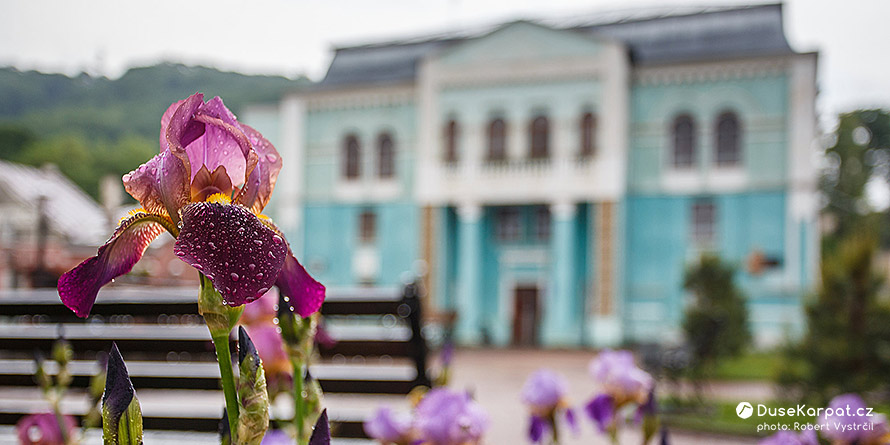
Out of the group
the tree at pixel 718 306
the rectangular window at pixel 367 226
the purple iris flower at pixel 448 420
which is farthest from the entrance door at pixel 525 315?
the purple iris flower at pixel 448 420

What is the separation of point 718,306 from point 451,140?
275 inches

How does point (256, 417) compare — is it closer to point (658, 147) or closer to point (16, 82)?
point (16, 82)

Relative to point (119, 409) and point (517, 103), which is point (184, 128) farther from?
point (517, 103)

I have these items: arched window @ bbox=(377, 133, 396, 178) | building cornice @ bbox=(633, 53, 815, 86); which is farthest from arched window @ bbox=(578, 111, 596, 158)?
arched window @ bbox=(377, 133, 396, 178)

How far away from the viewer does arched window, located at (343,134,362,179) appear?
51.2 feet

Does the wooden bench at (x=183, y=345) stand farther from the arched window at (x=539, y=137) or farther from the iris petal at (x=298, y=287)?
the arched window at (x=539, y=137)

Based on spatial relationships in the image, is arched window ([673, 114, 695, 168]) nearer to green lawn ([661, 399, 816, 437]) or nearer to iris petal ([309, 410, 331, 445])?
green lawn ([661, 399, 816, 437])

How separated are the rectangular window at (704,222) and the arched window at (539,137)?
3.05 m

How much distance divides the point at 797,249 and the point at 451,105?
704 cm

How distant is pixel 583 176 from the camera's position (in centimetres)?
1360

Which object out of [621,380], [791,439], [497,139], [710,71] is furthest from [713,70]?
[791,439]

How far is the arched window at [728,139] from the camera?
524 inches

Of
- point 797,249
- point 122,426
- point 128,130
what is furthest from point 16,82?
point 797,249

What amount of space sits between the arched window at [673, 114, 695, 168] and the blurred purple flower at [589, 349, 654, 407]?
1331 centimetres
